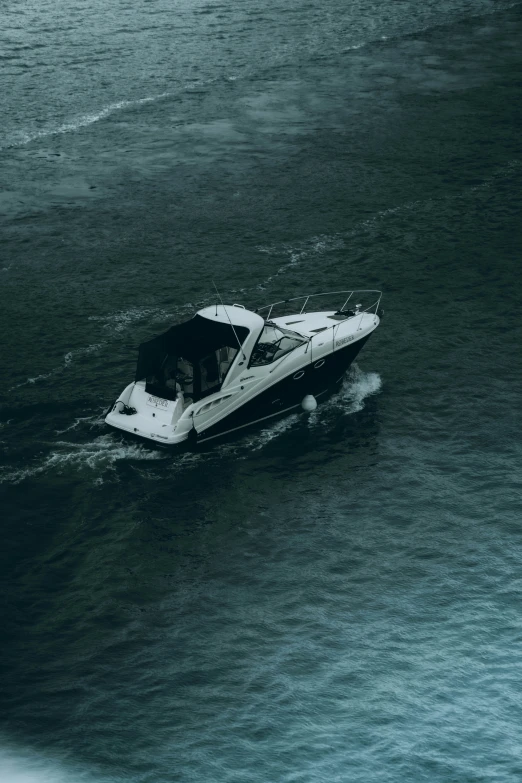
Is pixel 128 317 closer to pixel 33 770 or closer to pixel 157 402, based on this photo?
pixel 157 402

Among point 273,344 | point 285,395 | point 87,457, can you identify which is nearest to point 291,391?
point 285,395

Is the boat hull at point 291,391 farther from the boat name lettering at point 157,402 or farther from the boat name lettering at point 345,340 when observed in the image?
the boat name lettering at point 157,402

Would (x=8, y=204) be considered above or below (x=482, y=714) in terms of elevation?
above

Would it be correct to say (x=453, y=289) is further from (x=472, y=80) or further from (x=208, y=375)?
(x=472, y=80)

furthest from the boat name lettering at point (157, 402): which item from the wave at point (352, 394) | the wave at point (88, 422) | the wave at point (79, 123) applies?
the wave at point (79, 123)

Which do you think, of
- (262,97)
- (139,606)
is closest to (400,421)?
(139,606)

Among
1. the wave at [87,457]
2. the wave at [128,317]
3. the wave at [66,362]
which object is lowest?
the wave at [87,457]

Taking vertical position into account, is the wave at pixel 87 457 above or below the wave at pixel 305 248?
below
